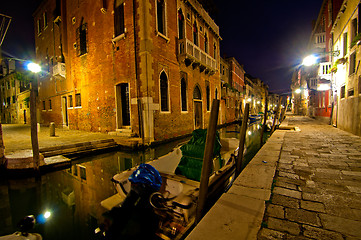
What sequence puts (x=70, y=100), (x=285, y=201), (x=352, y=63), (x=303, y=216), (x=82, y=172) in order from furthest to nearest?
(x=70, y=100) → (x=352, y=63) → (x=82, y=172) → (x=285, y=201) → (x=303, y=216)

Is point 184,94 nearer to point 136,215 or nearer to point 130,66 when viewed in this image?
point 130,66

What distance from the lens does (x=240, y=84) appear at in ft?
93.8

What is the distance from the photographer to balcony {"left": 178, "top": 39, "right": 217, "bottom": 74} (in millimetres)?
10289

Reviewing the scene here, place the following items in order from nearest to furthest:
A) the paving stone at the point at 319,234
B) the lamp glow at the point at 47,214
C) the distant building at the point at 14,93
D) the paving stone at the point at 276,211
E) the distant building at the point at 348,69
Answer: the paving stone at the point at 319,234
the paving stone at the point at 276,211
the lamp glow at the point at 47,214
the distant building at the point at 348,69
the distant building at the point at 14,93

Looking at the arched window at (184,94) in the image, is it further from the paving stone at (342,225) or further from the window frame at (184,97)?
the paving stone at (342,225)

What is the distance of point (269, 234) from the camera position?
5.23ft

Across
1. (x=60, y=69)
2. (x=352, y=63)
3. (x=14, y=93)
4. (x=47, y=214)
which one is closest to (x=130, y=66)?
(x=47, y=214)

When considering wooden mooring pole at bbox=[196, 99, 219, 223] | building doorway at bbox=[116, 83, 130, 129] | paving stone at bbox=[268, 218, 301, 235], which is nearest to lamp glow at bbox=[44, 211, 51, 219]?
wooden mooring pole at bbox=[196, 99, 219, 223]

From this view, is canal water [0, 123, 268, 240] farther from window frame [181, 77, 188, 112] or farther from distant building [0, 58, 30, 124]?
distant building [0, 58, 30, 124]

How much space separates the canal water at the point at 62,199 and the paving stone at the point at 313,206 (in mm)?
3276

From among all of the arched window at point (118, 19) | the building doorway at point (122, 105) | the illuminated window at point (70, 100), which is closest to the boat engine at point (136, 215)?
the building doorway at point (122, 105)

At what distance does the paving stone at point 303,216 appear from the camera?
1751 millimetres

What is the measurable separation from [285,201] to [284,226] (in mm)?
558

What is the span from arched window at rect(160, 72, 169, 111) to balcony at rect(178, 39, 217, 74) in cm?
213
